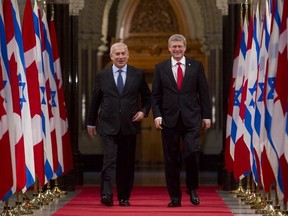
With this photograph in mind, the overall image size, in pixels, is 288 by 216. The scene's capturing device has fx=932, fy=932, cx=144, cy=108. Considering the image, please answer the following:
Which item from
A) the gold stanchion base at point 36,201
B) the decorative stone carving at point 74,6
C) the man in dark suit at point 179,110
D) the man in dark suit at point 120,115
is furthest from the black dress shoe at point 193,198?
the decorative stone carving at point 74,6

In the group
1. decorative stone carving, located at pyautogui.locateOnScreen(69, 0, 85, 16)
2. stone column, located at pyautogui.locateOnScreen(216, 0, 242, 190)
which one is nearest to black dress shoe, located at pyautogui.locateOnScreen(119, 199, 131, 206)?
stone column, located at pyautogui.locateOnScreen(216, 0, 242, 190)

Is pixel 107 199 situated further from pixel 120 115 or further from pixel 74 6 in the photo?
pixel 74 6

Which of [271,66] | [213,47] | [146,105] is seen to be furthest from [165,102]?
[213,47]

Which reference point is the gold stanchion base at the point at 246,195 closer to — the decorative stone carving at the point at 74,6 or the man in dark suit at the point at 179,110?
the man in dark suit at the point at 179,110

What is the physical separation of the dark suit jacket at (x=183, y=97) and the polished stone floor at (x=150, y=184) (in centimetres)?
126

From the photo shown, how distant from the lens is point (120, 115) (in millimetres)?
11547

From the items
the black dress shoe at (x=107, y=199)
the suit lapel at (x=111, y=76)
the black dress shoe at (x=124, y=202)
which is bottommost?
the black dress shoe at (x=124, y=202)

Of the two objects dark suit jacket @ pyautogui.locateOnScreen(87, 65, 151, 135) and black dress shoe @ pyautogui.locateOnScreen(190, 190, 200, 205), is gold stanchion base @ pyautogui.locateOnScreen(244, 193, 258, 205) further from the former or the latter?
dark suit jacket @ pyautogui.locateOnScreen(87, 65, 151, 135)

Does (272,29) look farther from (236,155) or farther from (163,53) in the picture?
(163,53)

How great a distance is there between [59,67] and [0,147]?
5.25 m

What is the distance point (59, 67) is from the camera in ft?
46.7

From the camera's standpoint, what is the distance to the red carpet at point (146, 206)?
10.5 meters

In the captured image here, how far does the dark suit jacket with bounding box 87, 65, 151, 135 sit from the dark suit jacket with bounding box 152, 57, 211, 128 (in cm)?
29

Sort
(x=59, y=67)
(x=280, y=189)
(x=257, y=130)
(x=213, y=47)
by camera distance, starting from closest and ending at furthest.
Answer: (x=280, y=189)
(x=257, y=130)
(x=59, y=67)
(x=213, y=47)
